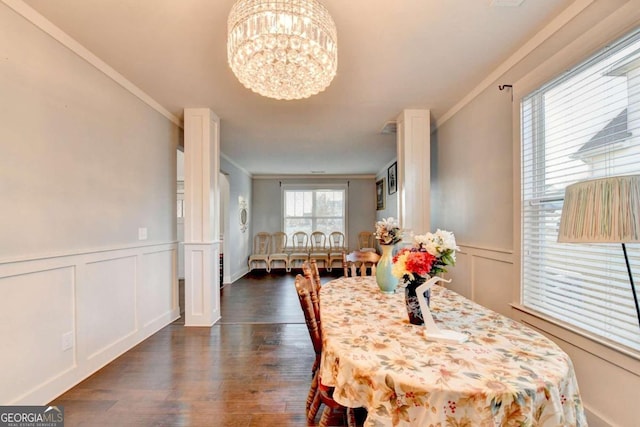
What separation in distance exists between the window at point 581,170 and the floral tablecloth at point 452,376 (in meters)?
0.57

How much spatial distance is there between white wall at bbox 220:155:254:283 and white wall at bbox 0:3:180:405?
2610 millimetres

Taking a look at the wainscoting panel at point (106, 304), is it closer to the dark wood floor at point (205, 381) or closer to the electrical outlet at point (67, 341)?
the electrical outlet at point (67, 341)

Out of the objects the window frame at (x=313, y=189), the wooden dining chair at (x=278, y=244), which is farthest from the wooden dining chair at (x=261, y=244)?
the window frame at (x=313, y=189)

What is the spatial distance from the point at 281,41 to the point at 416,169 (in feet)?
7.25

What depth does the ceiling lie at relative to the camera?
5.35 feet

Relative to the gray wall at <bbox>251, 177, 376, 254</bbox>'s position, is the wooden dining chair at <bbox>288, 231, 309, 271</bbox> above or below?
below

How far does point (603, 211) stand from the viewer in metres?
0.99

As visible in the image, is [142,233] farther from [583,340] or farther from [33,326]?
[583,340]

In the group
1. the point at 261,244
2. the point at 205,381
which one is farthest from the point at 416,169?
the point at 261,244

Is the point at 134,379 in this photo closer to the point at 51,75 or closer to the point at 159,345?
the point at 159,345

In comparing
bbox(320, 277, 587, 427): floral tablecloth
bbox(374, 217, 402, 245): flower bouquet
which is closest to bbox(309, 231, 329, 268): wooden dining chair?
bbox(374, 217, 402, 245): flower bouquet

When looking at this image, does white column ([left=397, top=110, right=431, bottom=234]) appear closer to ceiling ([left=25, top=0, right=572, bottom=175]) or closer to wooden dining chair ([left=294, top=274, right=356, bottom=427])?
ceiling ([left=25, top=0, right=572, bottom=175])

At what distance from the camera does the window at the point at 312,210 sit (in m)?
7.50

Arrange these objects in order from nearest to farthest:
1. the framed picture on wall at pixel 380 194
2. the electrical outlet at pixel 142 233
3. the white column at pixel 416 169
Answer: the electrical outlet at pixel 142 233, the white column at pixel 416 169, the framed picture on wall at pixel 380 194
